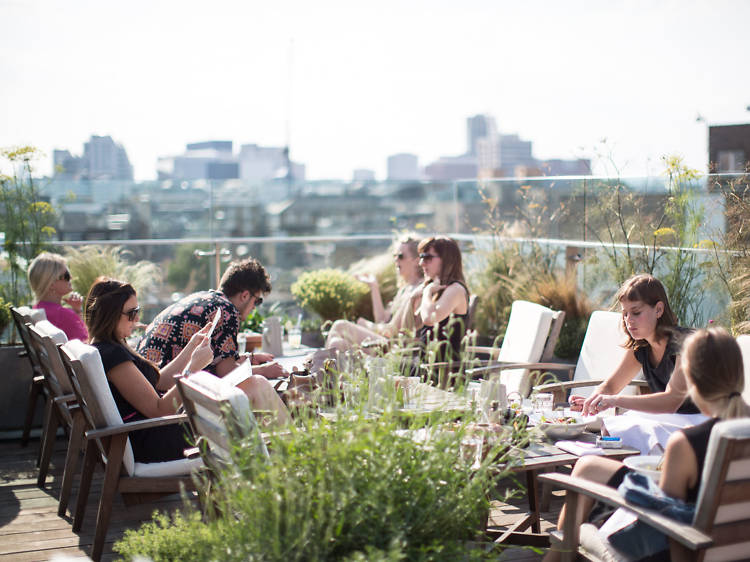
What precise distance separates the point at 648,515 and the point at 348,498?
3.18 ft

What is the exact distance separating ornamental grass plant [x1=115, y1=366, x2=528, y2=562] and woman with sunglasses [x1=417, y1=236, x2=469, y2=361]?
10.5 ft

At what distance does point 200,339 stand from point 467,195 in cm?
631

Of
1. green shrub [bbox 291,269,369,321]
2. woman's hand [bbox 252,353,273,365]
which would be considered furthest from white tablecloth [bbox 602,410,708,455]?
green shrub [bbox 291,269,369,321]

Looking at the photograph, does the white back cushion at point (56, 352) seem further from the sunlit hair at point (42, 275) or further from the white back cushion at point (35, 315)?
the sunlit hair at point (42, 275)

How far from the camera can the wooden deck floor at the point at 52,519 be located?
142 inches

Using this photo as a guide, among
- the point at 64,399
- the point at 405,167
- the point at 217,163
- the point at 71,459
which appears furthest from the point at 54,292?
the point at 405,167

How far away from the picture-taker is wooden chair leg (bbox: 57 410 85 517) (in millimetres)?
4047

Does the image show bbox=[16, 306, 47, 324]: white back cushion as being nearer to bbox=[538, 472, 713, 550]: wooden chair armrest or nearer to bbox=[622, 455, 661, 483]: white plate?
bbox=[538, 472, 713, 550]: wooden chair armrest

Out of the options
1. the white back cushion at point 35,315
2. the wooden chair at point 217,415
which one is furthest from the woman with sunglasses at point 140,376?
the white back cushion at point 35,315

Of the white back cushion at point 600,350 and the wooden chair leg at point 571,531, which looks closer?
the wooden chair leg at point 571,531

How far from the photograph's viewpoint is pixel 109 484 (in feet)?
11.2

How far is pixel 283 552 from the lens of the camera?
1833 mm

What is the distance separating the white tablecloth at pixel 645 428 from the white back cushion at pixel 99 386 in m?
2.08

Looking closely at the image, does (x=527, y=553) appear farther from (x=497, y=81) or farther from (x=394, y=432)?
(x=497, y=81)
